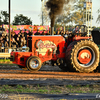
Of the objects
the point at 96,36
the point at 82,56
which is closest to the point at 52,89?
the point at 82,56

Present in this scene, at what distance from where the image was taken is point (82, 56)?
27.8ft

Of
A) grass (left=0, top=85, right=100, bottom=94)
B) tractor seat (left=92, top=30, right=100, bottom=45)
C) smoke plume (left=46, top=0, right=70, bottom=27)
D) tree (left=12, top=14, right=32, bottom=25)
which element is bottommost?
grass (left=0, top=85, right=100, bottom=94)

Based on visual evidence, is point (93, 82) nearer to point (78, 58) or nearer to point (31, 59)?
point (78, 58)

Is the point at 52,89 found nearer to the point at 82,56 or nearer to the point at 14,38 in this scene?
the point at 82,56

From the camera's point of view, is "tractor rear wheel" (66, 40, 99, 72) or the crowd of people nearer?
"tractor rear wheel" (66, 40, 99, 72)

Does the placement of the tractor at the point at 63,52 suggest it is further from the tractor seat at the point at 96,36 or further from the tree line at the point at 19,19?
the tree line at the point at 19,19

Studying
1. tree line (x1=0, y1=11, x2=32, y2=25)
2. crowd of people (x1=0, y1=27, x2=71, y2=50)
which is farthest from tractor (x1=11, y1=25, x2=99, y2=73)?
tree line (x1=0, y1=11, x2=32, y2=25)

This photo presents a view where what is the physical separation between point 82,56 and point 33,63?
2.09 metres

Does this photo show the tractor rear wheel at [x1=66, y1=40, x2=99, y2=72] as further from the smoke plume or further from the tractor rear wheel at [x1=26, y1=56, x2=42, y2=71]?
the smoke plume

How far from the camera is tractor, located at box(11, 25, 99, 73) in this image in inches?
331

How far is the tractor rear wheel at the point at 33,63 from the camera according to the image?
8.45 meters

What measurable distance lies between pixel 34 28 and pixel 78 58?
33.3ft

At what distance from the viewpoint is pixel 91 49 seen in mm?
8672

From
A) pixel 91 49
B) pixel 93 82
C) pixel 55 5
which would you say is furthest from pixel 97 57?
pixel 55 5
